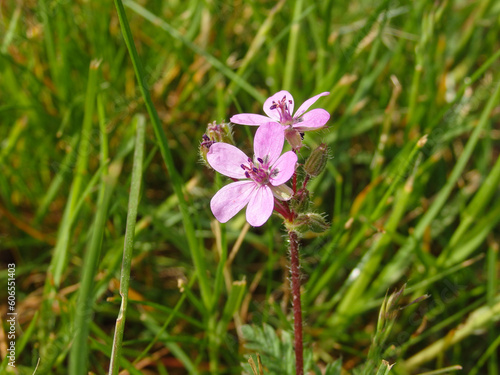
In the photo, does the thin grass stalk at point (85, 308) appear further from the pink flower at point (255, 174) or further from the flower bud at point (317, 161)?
the flower bud at point (317, 161)

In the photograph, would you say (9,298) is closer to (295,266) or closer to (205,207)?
(205,207)

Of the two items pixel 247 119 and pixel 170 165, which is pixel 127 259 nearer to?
pixel 170 165

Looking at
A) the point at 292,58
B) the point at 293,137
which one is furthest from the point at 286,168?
the point at 292,58

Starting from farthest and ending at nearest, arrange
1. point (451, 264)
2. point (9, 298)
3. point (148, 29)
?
1. point (148, 29)
2. point (9, 298)
3. point (451, 264)

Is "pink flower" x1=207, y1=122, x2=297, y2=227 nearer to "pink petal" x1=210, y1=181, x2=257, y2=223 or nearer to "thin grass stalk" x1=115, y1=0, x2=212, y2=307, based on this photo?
"pink petal" x1=210, y1=181, x2=257, y2=223

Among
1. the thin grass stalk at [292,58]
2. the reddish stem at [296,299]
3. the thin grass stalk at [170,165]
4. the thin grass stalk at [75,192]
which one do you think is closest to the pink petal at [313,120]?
the reddish stem at [296,299]

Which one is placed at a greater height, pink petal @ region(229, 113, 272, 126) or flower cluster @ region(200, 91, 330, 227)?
pink petal @ region(229, 113, 272, 126)

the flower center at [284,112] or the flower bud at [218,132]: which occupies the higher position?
the flower center at [284,112]

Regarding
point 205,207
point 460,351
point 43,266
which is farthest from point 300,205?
point 43,266

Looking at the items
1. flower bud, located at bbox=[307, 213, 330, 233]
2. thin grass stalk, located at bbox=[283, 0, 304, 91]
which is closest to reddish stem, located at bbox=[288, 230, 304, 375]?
flower bud, located at bbox=[307, 213, 330, 233]
